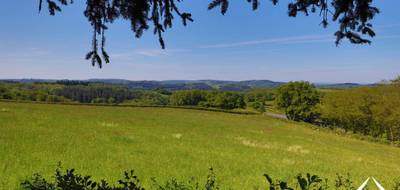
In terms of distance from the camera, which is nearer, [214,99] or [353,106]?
[353,106]

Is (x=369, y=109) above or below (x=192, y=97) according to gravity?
above

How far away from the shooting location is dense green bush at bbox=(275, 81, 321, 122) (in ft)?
320

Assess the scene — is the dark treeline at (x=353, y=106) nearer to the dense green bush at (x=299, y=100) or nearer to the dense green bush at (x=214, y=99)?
the dense green bush at (x=299, y=100)

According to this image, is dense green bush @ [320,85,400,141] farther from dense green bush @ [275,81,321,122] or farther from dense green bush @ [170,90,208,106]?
dense green bush @ [170,90,208,106]

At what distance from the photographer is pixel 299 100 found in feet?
325

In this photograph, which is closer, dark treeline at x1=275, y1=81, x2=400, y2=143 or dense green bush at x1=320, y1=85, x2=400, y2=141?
dense green bush at x1=320, y1=85, x2=400, y2=141

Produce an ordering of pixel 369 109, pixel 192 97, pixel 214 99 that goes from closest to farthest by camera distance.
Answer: pixel 369 109
pixel 214 99
pixel 192 97

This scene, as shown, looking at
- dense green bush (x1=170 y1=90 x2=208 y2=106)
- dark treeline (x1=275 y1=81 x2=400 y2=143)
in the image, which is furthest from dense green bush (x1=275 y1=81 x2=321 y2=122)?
dense green bush (x1=170 y1=90 x2=208 y2=106)

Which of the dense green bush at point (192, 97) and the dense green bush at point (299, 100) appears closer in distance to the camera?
the dense green bush at point (299, 100)

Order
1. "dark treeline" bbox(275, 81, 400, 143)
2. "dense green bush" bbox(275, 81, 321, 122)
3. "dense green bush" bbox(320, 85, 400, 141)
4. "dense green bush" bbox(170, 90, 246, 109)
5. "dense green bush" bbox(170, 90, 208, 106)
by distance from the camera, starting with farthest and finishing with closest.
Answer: "dense green bush" bbox(170, 90, 208, 106)
"dense green bush" bbox(170, 90, 246, 109)
"dense green bush" bbox(275, 81, 321, 122)
"dark treeline" bbox(275, 81, 400, 143)
"dense green bush" bbox(320, 85, 400, 141)

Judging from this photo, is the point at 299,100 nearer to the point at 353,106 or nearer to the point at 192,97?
the point at 353,106

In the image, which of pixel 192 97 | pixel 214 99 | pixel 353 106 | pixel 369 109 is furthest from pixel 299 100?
pixel 192 97

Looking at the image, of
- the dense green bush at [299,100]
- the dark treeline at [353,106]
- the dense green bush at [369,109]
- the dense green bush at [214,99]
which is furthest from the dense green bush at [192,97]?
the dense green bush at [369,109]

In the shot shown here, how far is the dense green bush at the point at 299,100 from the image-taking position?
97.5 metres
